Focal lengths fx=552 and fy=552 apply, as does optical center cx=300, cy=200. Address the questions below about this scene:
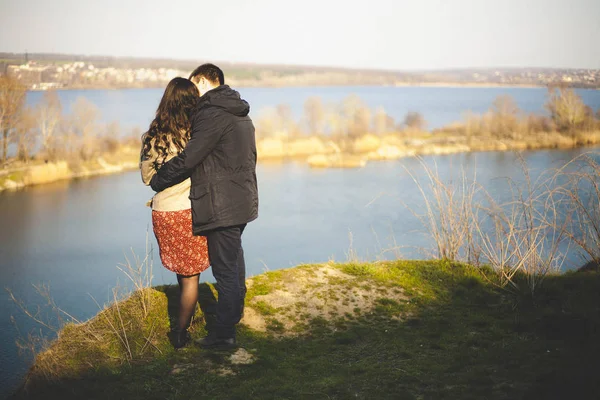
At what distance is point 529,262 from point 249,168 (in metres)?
2.66

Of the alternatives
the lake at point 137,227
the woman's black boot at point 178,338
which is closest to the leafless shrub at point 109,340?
the woman's black boot at point 178,338

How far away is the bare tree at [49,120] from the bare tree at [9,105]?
87.0 inches

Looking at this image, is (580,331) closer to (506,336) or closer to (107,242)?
(506,336)

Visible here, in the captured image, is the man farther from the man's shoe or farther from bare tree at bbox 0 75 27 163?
bare tree at bbox 0 75 27 163

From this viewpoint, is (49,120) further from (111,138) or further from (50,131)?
(111,138)

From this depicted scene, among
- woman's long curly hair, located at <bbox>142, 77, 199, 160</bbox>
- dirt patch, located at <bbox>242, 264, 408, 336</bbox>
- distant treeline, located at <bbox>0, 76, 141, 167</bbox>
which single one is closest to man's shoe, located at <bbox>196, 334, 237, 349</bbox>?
dirt patch, located at <bbox>242, 264, 408, 336</bbox>

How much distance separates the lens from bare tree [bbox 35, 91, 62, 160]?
108 ft

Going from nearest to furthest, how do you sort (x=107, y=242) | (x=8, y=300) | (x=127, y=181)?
(x=8, y=300)
(x=107, y=242)
(x=127, y=181)

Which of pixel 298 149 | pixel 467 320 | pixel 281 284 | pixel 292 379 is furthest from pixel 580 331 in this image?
pixel 298 149

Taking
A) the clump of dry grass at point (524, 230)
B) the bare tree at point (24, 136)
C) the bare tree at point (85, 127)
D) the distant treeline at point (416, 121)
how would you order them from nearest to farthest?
the clump of dry grass at point (524, 230)
the bare tree at point (24, 136)
the bare tree at point (85, 127)
the distant treeline at point (416, 121)

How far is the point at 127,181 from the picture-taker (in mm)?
31266

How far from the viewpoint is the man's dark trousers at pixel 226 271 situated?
348 centimetres

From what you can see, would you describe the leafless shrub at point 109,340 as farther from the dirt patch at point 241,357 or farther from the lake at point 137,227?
the lake at point 137,227

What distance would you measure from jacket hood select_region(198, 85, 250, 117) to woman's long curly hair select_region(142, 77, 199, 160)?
78mm
